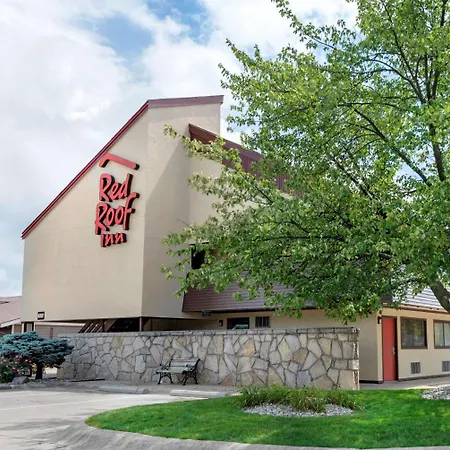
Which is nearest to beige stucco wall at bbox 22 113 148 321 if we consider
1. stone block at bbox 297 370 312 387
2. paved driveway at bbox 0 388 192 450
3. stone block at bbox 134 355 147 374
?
stone block at bbox 134 355 147 374

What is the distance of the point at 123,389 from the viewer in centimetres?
1909

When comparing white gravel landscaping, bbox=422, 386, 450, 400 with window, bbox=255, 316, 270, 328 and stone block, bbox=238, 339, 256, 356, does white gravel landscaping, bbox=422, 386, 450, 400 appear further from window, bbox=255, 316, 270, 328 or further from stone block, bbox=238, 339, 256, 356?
window, bbox=255, 316, 270, 328

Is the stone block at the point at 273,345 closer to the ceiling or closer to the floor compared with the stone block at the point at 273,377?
closer to the ceiling

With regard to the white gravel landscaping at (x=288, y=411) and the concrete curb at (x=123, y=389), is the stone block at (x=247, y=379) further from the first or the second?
the white gravel landscaping at (x=288, y=411)

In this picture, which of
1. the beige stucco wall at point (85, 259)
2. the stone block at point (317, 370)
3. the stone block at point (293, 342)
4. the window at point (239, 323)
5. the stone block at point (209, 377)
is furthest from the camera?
the window at point (239, 323)

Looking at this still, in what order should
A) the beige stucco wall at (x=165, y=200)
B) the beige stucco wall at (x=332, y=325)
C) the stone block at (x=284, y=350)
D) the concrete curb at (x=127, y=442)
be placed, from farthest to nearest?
1. the beige stucco wall at (x=165, y=200)
2. the beige stucco wall at (x=332, y=325)
3. the stone block at (x=284, y=350)
4. the concrete curb at (x=127, y=442)

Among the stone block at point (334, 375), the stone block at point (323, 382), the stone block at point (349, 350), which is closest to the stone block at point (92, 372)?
the stone block at point (323, 382)

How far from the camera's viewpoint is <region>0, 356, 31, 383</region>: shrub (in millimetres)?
21562

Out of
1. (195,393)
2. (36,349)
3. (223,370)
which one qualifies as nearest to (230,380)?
(223,370)

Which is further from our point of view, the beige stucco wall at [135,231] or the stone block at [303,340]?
the beige stucco wall at [135,231]

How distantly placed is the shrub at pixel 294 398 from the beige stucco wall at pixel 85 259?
1260 cm

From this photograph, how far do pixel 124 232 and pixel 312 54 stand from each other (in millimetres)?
14480

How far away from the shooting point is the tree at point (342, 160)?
10.5m

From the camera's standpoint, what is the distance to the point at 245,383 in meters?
18.6
